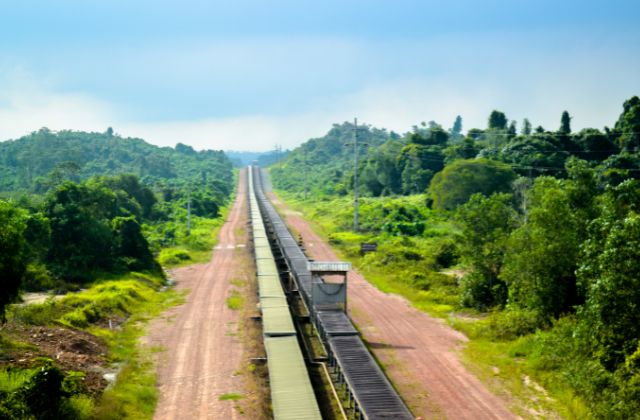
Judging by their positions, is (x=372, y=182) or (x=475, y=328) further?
(x=372, y=182)

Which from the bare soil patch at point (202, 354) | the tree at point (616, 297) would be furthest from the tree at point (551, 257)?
the bare soil patch at point (202, 354)

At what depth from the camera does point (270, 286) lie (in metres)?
35.8

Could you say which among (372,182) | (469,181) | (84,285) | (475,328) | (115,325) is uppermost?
(372,182)

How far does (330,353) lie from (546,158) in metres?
66.2

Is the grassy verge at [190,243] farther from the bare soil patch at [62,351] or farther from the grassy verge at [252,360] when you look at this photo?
the bare soil patch at [62,351]

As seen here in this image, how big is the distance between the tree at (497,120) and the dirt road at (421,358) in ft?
283

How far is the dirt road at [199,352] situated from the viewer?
2025cm

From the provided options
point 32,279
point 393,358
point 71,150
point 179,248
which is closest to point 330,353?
point 393,358

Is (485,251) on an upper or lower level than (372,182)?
lower

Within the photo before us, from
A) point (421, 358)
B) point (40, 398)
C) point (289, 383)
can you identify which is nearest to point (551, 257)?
point (421, 358)

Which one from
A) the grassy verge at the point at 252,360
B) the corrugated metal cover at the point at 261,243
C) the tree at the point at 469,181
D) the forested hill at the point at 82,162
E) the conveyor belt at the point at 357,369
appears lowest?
the grassy verge at the point at 252,360

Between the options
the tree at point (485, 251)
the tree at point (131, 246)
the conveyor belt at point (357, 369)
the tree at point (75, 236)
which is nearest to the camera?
the conveyor belt at point (357, 369)

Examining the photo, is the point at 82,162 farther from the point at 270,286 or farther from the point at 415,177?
the point at 270,286

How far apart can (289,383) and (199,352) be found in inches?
322
